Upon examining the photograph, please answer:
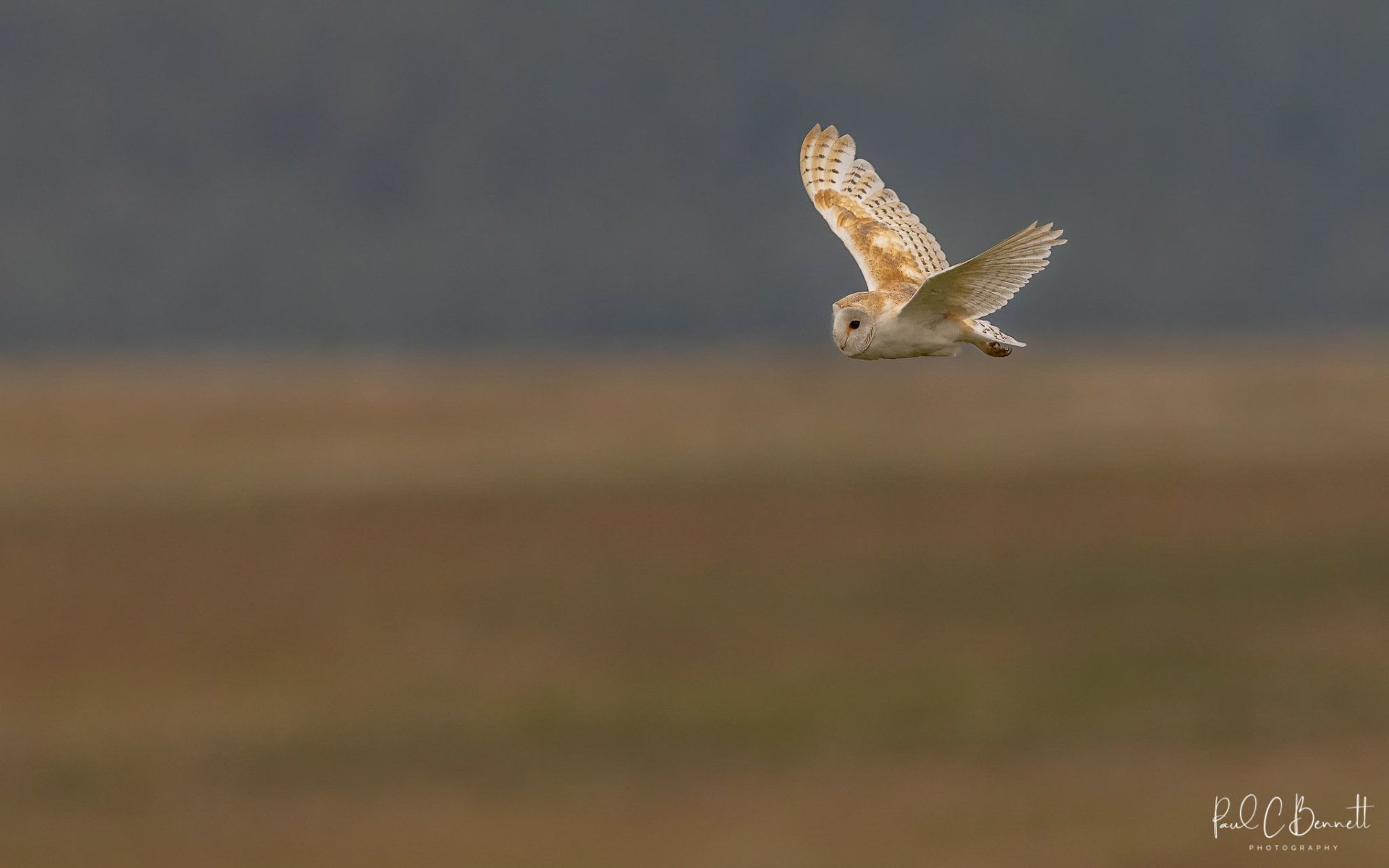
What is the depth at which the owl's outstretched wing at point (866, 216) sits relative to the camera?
843 cm

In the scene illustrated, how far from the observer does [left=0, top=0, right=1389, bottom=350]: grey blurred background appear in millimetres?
136250

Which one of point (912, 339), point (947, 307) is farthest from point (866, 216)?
point (912, 339)

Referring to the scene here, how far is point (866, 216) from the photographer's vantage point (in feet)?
30.6

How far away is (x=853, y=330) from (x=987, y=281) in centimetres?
53

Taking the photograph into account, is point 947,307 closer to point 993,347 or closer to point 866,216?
point 993,347

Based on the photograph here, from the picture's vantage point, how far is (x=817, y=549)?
2341 inches

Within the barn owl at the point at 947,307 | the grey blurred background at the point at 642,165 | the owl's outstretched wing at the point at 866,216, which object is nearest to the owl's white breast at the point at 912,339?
the barn owl at the point at 947,307

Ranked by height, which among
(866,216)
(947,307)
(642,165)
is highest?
(642,165)

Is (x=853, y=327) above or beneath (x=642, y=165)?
beneath

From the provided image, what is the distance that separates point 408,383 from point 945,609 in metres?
41.3

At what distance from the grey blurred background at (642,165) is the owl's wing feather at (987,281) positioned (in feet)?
375

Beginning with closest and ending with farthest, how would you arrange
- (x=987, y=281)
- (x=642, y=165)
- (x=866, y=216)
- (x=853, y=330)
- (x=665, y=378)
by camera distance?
(x=853, y=330) → (x=987, y=281) → (x=866, y=216) → (x=665, y=378) → (x=642, y=165)

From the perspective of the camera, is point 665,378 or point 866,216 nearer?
point 866,216

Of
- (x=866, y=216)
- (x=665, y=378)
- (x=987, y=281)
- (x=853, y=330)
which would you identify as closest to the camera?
(x=853, y=330)
